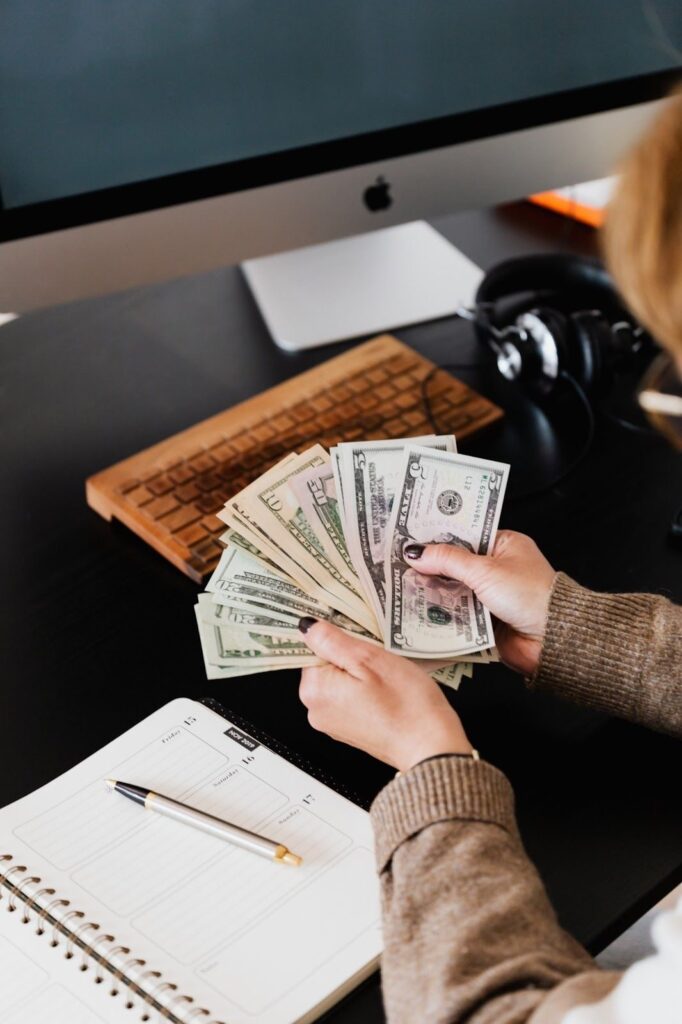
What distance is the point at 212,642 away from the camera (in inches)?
34.9

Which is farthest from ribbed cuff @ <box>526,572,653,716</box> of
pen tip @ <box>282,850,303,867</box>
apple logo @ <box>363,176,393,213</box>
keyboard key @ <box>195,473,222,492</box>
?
apple logo @ <box>363,176,393,213</box>

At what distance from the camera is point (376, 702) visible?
0.79 metres

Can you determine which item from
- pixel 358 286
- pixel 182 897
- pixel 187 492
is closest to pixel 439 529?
Result: pixel 187 492

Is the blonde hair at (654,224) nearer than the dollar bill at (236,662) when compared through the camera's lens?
Yes

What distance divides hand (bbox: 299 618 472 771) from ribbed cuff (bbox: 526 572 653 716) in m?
0.11

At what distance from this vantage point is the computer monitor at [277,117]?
39.0 inches

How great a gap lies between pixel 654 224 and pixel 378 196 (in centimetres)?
63

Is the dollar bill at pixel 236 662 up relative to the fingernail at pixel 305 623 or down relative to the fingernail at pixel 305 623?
down

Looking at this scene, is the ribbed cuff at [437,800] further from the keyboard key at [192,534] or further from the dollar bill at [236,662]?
the keyboard key at [192,534]

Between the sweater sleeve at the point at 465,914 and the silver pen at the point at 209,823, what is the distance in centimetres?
7

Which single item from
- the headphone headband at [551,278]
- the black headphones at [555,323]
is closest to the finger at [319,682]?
the black headphones at [555,323]

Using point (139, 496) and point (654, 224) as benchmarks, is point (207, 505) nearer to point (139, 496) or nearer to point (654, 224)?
point (139, 496)

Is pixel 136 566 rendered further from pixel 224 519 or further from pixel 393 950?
pixel 393 950

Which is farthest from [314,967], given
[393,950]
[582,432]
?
[582,432]
